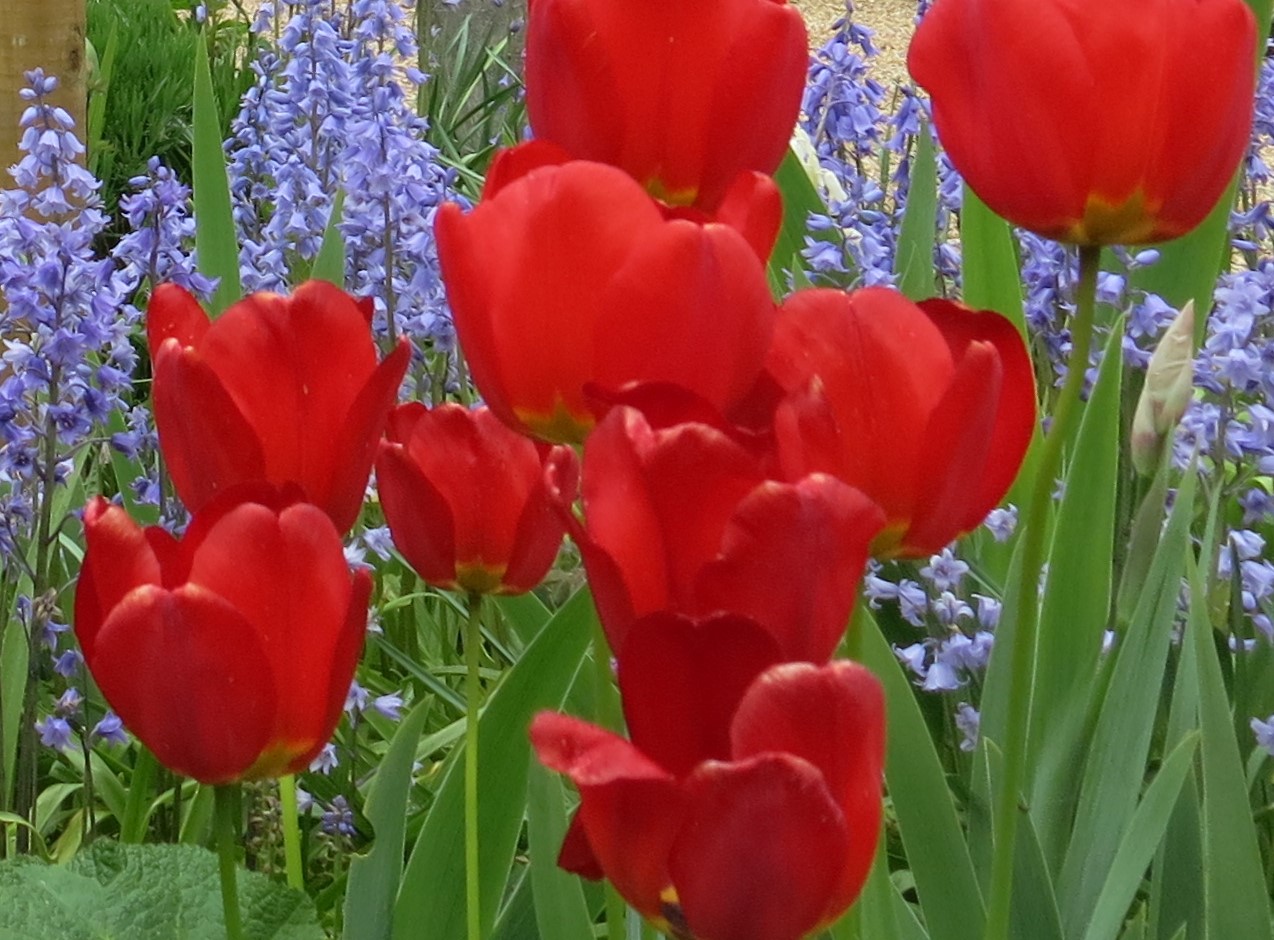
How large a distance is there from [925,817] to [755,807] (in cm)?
57

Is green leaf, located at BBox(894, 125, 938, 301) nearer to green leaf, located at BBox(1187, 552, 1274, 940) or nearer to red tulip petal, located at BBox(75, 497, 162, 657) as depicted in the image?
green leaf, located at BBox(1187, 552, 1274, 940)

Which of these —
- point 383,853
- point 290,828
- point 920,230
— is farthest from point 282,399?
point 920,230

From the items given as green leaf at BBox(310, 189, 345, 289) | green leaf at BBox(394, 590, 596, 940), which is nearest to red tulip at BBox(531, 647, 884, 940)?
green leaf at BBox(394, 590, 596, 940)

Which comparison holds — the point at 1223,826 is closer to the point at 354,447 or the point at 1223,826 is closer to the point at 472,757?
the point at 472,757

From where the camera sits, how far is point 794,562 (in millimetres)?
418

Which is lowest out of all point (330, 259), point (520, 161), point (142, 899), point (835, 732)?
point (142, 899)

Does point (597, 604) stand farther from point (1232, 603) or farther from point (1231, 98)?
point (1232, 603)

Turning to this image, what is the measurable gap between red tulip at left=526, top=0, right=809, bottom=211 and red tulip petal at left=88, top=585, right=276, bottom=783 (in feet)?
0.77

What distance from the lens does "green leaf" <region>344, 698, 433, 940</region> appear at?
2.97 feet

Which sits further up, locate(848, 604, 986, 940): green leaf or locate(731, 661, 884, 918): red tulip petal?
locate(731, 661, 884, 918): red tulip petal

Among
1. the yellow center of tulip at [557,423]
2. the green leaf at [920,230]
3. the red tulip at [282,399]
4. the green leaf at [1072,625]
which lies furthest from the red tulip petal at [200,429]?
the green leaf at [920,230]

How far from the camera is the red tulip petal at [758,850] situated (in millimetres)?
396

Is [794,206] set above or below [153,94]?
above

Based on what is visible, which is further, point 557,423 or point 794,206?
point 794,206
